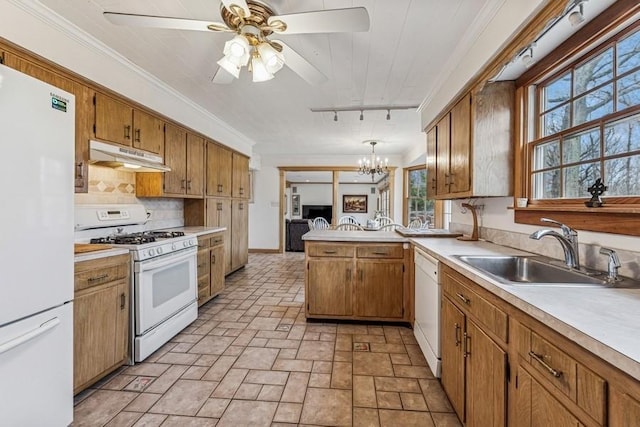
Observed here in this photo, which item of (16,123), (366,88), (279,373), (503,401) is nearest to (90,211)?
(16,123)

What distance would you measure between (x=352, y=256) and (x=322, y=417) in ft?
4.82

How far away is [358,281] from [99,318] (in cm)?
207

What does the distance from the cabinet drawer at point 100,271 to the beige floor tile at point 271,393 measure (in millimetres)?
1283

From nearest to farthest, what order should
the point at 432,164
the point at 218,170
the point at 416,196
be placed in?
the point at 432,164 < the point at 218,170 < the point at 416,196

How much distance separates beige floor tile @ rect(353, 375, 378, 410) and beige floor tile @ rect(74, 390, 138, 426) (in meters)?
1.40

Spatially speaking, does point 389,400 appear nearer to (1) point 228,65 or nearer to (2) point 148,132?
(1) point 228,65

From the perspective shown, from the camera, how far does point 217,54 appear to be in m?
2.42

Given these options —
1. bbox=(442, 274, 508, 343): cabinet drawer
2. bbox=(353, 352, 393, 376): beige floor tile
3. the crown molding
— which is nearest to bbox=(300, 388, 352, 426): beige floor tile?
bbox=(353, 352, 393, 376): beige floor tile

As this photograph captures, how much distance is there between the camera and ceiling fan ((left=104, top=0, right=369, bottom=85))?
56.6 inches

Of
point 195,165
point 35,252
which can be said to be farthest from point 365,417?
point 195,165

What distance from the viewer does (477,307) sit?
1.37 m

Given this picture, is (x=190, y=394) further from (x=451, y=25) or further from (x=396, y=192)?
(x=396, y=192)

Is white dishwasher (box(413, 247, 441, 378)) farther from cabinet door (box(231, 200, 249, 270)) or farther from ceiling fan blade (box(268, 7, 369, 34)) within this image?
cabinet door (box(231, 200, 249, 270))

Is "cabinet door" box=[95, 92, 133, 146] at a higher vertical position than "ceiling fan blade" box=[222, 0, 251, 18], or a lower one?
lower
